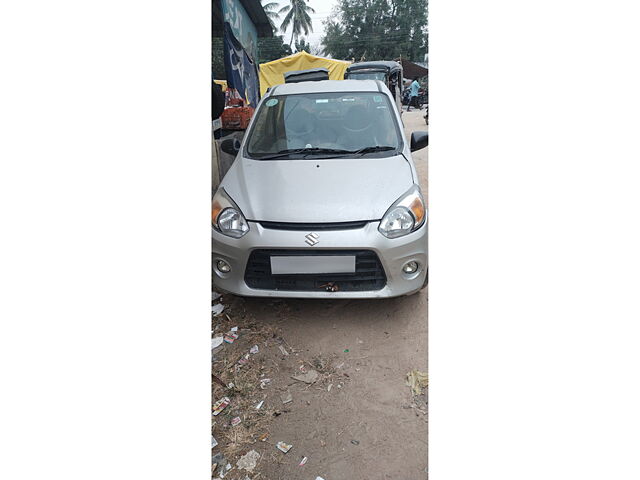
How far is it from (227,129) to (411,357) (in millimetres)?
4288

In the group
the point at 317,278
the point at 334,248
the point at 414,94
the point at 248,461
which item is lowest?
the point at 248,461

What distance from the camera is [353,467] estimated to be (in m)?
1.55

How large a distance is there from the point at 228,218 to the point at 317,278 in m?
0.67

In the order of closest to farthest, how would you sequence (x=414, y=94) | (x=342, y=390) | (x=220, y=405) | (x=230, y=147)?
(x=220, y=405) < (x=342, y=390) < (x=230, y=147) < (x=414, y=94)

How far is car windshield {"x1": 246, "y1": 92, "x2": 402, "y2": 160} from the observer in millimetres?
2906

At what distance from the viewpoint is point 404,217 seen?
93.0 inches

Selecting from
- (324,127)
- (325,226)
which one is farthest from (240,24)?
(325,226)

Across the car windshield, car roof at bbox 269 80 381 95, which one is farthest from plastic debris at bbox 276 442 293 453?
car roof at bbox 269 80 381 95

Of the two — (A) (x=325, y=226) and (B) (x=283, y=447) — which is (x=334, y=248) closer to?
(A) (x=325, y=226)

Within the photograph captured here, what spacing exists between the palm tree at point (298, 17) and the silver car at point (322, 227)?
2.97ft

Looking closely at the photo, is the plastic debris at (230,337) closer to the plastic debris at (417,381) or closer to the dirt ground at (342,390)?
the dirt ground at (342,390)

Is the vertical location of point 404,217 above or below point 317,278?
above

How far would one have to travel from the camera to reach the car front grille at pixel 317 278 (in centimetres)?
230

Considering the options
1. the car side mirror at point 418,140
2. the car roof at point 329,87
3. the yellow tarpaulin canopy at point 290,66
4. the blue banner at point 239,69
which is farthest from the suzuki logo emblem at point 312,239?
the yellow tarpaulin canopy at point 290,66
